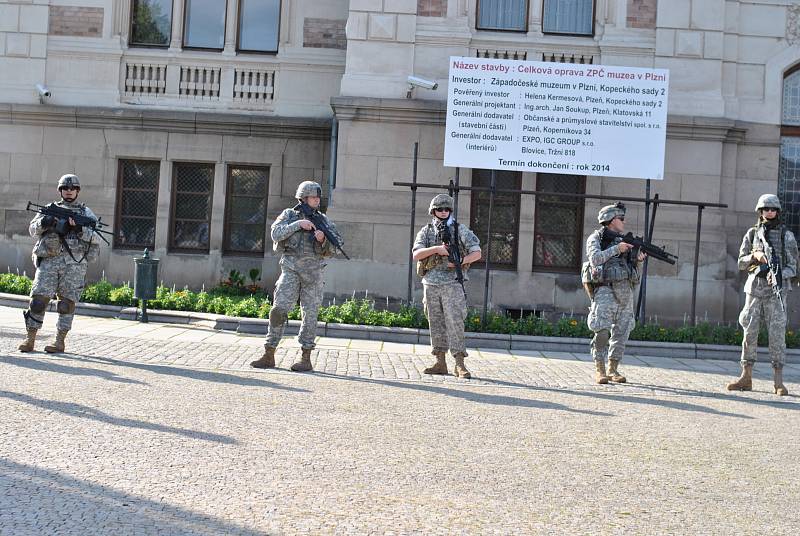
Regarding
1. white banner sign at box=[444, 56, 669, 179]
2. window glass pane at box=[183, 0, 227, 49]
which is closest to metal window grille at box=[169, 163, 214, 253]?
window glass pane at box=[183, 0, 227, 49]

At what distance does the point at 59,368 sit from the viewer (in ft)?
28.5

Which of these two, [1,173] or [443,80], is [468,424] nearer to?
[443,80]

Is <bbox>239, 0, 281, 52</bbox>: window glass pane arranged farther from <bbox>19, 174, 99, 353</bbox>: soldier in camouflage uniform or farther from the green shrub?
<bbox>19, 174, 99, 353</bbox>: soldier in camouflage uniform

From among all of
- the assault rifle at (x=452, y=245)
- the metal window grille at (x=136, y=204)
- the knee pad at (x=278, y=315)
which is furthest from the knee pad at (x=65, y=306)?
the metal window grille at (x=136, y=204)

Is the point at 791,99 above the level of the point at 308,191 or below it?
above

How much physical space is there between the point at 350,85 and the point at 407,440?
9.90 metres

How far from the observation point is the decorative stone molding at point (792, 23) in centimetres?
1573

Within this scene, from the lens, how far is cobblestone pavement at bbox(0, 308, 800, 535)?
14.8 ft

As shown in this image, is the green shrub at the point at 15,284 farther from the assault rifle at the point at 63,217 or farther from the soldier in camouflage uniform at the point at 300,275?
the soldier in camouflage uniform at the point at 300,275

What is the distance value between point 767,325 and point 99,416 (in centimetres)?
670

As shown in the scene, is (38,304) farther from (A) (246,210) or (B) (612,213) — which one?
(A) (246,210)

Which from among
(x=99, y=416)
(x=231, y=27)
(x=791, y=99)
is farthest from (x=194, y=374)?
(x=791, y=99)

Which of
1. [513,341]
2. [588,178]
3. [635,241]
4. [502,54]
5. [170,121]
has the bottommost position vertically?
[513,341]

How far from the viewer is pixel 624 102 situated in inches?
546
